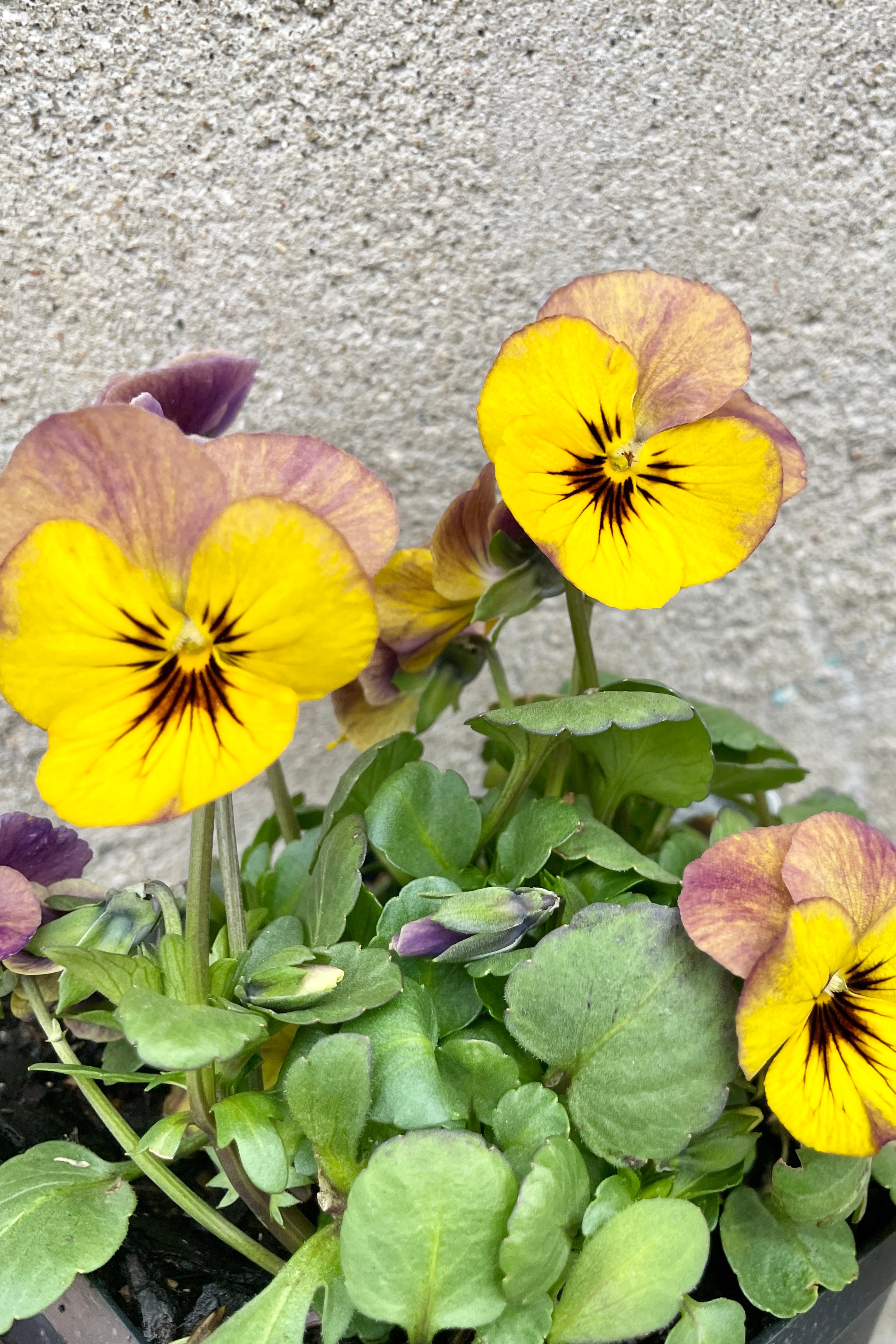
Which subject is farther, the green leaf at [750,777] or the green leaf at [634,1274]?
the green leaf at [750,777]

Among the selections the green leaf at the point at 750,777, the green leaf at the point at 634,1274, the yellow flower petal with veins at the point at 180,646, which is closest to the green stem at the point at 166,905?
the yellow flower petal with veins at the point at 180,646

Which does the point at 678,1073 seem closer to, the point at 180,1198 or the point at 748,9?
the point at 180,1198

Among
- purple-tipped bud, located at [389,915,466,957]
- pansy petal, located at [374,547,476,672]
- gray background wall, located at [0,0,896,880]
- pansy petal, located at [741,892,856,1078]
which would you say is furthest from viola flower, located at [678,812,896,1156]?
gray background wall, located at [0,0,896,880]

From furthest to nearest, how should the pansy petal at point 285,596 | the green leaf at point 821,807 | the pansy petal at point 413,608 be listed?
the green leaf at point 821,807
the pansy petal at point 413,608
the pansy petal at point 285,596

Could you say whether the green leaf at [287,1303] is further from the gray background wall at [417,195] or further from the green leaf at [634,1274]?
the gray background wall at [417,195]

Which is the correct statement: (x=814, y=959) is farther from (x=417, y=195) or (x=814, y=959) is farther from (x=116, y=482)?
(x=417, y=195)

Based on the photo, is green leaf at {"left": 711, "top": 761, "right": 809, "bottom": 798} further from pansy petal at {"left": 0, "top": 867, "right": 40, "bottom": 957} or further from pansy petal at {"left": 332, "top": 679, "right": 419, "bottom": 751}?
pansy petal at {"left": 0, "top": 867, "right": 40, "bottom": 957}

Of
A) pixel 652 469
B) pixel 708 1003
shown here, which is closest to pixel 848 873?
pixel 708 1003
